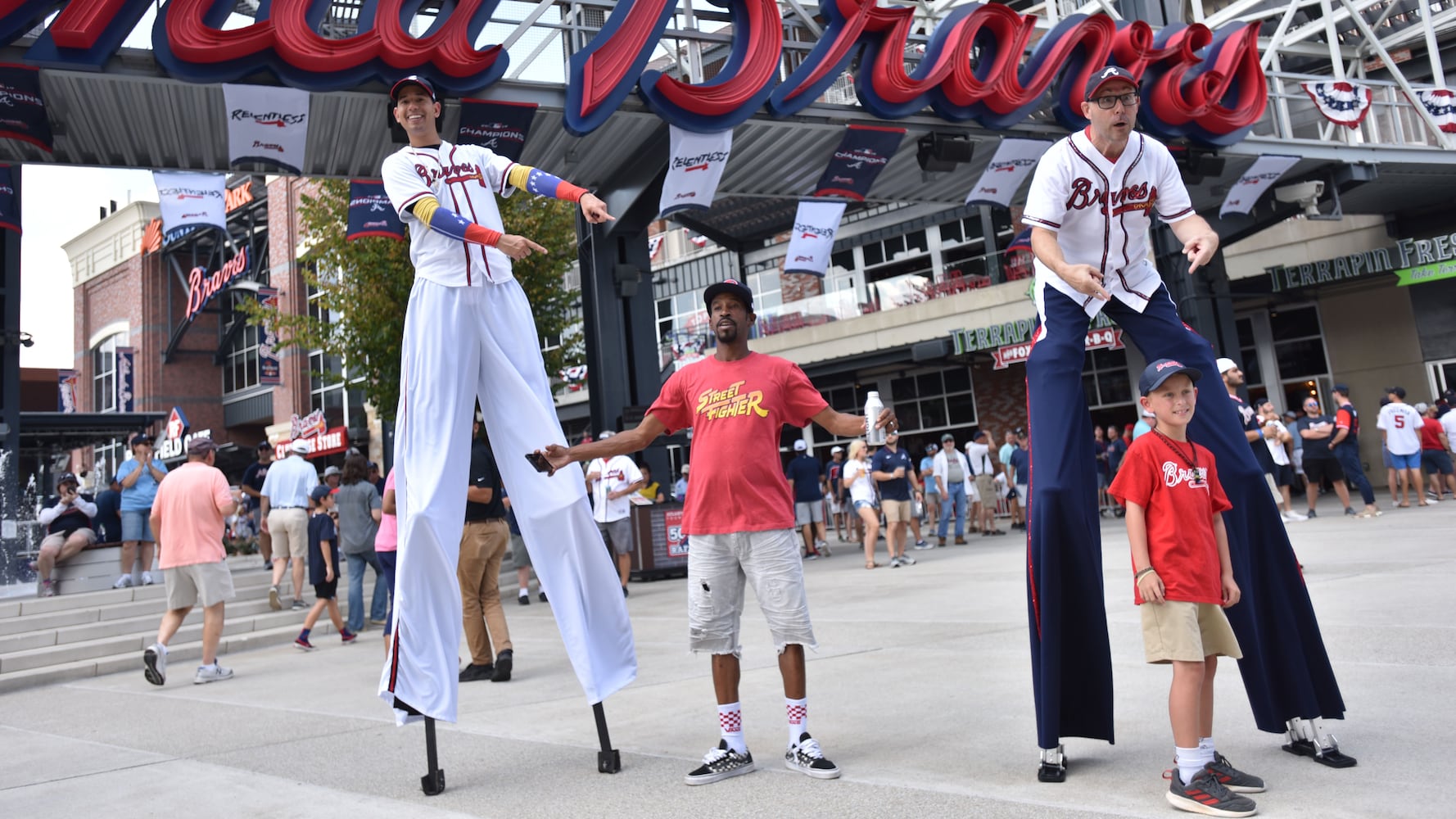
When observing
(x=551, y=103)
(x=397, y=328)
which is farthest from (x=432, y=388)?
(x=397, y=328)

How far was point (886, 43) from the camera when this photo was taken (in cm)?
1450

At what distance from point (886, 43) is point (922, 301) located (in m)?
13.7

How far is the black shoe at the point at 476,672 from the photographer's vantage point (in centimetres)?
716

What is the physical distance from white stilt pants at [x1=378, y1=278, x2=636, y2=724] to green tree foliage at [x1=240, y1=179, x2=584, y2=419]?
1492cm

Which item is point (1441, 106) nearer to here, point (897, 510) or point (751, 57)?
point (897, 510)

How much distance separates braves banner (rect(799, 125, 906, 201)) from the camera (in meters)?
15.0

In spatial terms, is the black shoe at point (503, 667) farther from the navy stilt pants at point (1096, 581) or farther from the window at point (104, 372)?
the window at point (104, 372)

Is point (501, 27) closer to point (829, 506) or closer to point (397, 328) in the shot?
point (397, 328)

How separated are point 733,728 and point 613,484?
358 inches

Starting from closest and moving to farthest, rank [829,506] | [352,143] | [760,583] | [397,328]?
[760,583] → [352,143] → [397,328] → [829,506]

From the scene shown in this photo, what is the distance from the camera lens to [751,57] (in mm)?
13531

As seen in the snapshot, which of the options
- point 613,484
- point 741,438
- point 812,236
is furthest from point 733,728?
point 812,236

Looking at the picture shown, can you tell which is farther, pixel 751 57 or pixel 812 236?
pixel 812 236

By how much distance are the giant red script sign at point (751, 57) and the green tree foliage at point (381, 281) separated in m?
6.64
